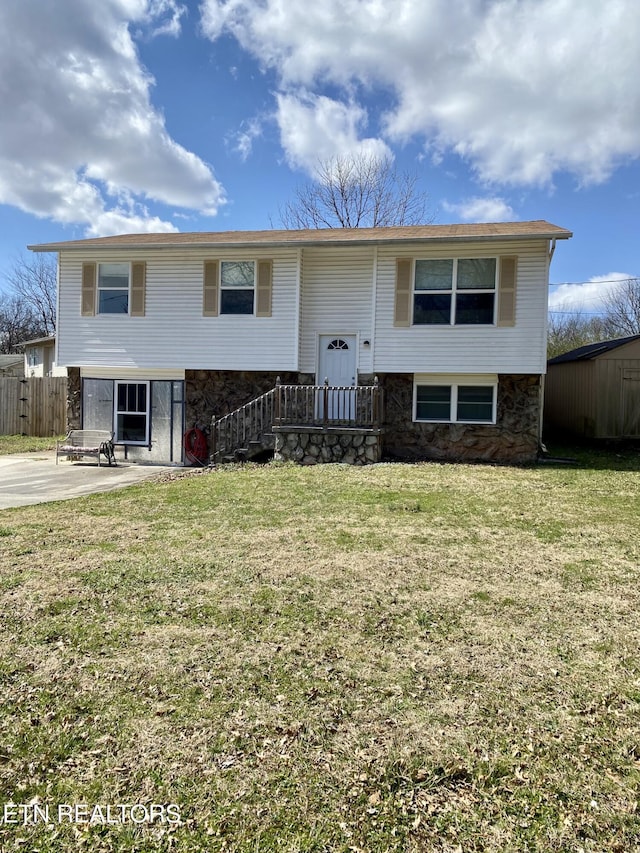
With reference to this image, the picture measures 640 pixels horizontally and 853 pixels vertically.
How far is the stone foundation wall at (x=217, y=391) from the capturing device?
12422 mm

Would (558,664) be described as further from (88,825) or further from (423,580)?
(88,825)

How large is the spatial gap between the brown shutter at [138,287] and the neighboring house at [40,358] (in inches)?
526

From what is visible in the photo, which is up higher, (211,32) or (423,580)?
(211,32)

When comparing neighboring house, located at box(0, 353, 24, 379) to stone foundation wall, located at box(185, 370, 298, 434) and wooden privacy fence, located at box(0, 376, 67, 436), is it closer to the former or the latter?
wooden privacy fence, located at box(0, 376, 67, 436)

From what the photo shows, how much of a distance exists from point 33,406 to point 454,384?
1340 cm

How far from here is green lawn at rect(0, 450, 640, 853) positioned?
1.88 m

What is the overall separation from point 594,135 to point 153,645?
18.8 meters

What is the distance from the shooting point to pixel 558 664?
9.66 ft

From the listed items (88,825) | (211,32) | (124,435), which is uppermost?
(211,32)

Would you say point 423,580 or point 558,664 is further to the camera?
point 423,580

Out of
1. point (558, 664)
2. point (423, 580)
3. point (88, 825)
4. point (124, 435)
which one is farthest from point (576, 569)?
point (124, 435)

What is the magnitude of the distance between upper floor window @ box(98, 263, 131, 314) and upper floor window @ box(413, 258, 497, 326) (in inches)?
275

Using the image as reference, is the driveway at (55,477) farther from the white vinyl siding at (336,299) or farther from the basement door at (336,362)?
the white vinyl siding at (336,299)

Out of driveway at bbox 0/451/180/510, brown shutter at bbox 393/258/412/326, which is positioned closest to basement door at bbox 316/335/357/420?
brown shutter at bbox 393/258/412/326
